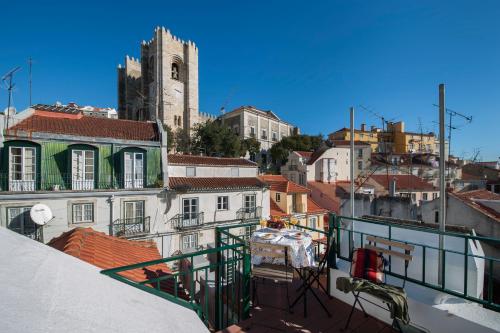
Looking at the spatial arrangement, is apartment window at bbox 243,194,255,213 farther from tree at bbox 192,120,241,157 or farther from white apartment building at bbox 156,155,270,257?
tree at bbox 192,120,241,157

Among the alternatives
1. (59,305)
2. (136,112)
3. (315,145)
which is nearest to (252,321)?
(59,305)

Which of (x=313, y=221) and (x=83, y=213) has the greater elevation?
(x=83, y=213)

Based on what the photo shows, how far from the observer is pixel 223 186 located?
57.9ft

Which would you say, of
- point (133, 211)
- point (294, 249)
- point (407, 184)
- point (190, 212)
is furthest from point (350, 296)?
point (407, 184)

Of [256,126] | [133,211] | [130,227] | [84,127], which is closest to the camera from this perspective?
[130,227]

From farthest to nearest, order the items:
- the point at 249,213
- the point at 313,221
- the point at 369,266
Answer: the point at 313,221, the point at 249,213, the point at 369,266

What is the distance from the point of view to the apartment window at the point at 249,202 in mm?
18656

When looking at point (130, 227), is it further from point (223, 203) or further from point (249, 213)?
point (249, 213)

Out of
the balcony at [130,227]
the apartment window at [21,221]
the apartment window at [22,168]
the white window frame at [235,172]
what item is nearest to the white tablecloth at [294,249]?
the balcony at [130,227]

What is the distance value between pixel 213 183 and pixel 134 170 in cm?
525

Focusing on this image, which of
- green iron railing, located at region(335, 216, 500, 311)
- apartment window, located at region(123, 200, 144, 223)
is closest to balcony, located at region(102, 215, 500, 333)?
green iron railing, located at region(335, 216, 500, 311)

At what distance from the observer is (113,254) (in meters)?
5.79

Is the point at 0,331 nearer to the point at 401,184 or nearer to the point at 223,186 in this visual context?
the point at 223,186

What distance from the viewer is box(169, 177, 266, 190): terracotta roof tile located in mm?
16047
